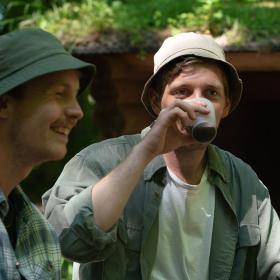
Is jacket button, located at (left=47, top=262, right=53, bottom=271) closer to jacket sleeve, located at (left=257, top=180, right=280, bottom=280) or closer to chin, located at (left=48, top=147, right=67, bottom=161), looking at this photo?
chin, located at (left=48, top=147, right=67, bottom=161)

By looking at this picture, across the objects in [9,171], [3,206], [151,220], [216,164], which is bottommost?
[151,220]

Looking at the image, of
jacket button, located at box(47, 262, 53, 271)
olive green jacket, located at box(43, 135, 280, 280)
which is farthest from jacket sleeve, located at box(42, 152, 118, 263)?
jacket button, located at box(47, 262, 53, 271)

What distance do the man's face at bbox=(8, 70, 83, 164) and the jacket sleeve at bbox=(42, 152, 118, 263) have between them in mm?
272

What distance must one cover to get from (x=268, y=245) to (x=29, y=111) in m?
1.18

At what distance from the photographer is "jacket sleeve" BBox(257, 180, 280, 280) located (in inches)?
107

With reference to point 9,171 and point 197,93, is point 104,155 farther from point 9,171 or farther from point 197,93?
point 9,171

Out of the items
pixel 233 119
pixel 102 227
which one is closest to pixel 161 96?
pixel 102 227

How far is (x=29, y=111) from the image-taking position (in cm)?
209

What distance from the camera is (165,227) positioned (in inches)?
105

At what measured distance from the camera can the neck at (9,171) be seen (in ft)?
6.86

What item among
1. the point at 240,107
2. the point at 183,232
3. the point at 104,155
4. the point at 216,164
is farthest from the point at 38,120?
the point at 240,107

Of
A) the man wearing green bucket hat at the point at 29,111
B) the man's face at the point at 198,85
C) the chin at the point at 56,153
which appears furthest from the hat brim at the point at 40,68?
the man's face at the point at 198,85

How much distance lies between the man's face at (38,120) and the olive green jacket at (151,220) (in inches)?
12.8

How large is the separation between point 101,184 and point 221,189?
2.17 ft
